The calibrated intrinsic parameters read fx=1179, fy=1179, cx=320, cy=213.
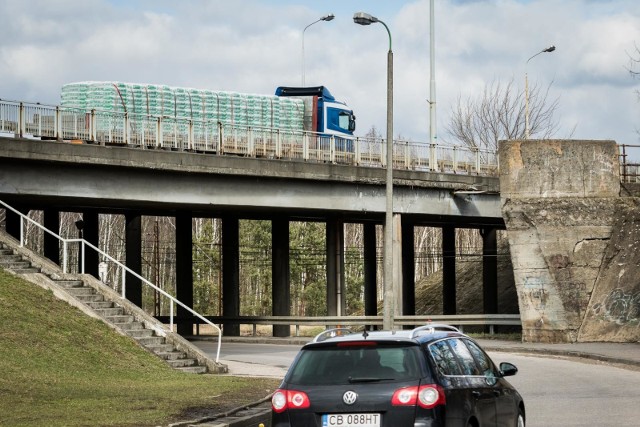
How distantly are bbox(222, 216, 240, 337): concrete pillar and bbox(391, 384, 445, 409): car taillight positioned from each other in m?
38.5

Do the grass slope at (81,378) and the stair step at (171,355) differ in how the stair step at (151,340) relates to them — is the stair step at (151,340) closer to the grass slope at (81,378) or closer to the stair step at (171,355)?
the stair step at (171,355)

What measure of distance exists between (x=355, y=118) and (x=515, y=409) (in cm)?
3764

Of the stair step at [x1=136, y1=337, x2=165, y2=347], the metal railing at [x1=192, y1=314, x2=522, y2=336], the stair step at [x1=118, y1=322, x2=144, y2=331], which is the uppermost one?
the stair step at [x1=118, y1=322, x2=144, y2=331]

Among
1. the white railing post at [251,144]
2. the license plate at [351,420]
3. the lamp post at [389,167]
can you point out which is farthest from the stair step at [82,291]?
the license plate at [351,420]

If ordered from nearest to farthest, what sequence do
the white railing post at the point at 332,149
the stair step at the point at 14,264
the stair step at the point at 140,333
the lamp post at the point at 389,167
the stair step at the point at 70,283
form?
the stair step at the point at 140,333, the stair step at the point at 70,283, the stair step at the point at 14,264, the lamp post at the point at 389,167, the white railing post at the point at 332,149

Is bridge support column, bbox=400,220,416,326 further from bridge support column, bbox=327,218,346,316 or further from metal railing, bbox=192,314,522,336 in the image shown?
metal railing, bbox=192,314,522,336

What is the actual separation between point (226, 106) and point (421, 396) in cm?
3321

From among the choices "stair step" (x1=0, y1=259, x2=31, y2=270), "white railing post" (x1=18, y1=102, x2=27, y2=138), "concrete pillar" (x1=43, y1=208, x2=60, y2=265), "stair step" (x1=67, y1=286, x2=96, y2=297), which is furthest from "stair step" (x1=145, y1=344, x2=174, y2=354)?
"concrete pillar" (x1=43, y1=208, x2=60, y2=265)

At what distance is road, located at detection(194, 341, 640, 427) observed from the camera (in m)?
16.0

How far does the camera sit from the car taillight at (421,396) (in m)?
9.95

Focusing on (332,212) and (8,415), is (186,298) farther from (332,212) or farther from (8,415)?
(8,415)

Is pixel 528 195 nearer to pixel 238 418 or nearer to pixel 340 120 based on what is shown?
pixel 340 120

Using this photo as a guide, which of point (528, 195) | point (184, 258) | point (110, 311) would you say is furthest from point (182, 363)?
point (184, 258)

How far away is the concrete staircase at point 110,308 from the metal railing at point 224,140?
5.99 m
